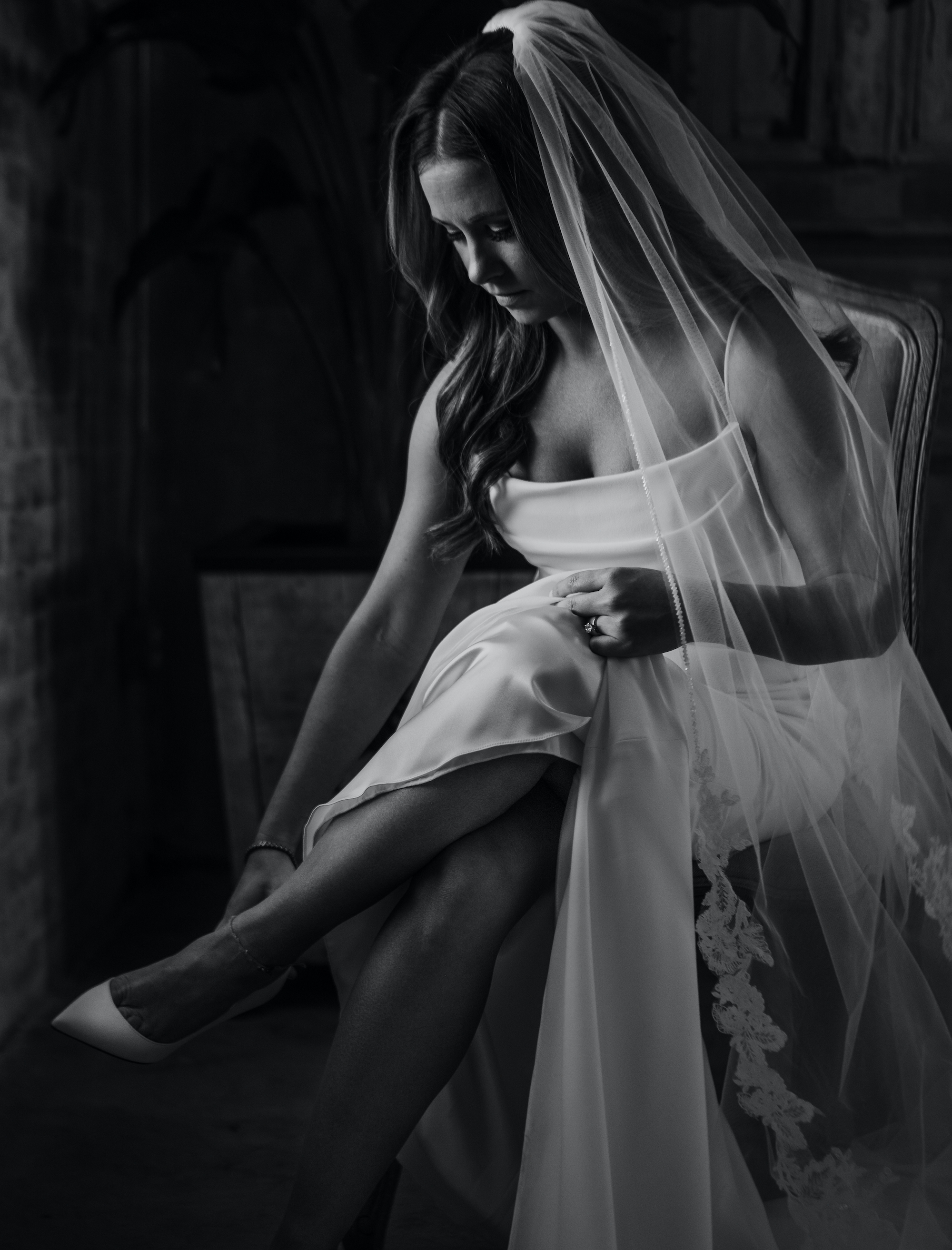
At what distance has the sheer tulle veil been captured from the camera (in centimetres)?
109

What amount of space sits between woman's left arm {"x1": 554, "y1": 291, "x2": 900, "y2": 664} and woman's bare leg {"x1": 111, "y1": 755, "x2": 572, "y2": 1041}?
160mm

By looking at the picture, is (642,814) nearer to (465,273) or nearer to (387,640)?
(387,640)

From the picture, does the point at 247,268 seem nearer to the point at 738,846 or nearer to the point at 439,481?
the point at 439,481

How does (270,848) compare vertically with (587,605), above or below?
below

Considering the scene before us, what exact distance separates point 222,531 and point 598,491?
142 cm

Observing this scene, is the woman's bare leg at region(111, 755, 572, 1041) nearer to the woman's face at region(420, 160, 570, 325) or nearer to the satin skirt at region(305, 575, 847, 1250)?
the satin skirt at region(305, 575, 847, 1250)

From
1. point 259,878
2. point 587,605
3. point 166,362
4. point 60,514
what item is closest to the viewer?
point 587,605

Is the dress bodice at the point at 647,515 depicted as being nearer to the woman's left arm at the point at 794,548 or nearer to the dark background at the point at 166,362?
the woman's left arm at the point at 794,548

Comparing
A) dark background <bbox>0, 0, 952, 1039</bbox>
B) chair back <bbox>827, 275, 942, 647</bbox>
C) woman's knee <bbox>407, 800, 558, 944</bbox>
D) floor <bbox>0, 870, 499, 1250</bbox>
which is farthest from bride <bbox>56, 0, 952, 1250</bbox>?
dark background <bbox>0, 0, 952, 1039</bbox>

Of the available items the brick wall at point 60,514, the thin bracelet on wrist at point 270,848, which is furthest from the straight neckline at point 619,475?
the brick wall at point 60,514

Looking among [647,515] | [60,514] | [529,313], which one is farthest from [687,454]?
[60,514]

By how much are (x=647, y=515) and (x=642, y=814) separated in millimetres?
327

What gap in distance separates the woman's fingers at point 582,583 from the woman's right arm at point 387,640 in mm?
275

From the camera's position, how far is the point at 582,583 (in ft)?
3.91
